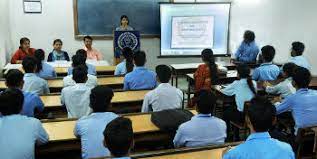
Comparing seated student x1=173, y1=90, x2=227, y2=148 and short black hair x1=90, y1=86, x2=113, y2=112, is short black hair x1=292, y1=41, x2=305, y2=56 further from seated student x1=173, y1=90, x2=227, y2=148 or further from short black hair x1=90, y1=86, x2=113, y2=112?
short black hair x1=90, y1=86, x2=113, y2=112

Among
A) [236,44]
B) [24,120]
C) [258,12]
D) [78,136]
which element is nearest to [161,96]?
[78,136]

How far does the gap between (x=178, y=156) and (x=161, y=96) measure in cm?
123

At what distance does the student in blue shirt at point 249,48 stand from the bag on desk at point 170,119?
13.0 feet

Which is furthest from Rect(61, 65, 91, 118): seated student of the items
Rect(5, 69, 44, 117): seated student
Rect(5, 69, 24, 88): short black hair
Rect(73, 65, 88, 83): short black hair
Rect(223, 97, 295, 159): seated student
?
Rect(223, 97, 295, 159): seated student

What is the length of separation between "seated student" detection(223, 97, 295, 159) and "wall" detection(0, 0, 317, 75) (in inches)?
168

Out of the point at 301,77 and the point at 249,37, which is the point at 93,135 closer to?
the point at 301,77

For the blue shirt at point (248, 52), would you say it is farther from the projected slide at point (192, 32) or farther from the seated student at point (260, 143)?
the seated student at point (260, 143)

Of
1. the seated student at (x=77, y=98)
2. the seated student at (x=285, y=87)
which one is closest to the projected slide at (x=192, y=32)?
the seated student at (x=285, y=87)

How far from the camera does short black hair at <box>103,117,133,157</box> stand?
1.77 m

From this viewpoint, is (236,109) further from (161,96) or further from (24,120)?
(24,120)

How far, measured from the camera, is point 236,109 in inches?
172

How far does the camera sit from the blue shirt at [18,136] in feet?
7.50

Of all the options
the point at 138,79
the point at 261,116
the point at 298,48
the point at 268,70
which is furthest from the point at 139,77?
the point at 261,116

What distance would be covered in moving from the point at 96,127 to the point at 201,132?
0.73 meters
